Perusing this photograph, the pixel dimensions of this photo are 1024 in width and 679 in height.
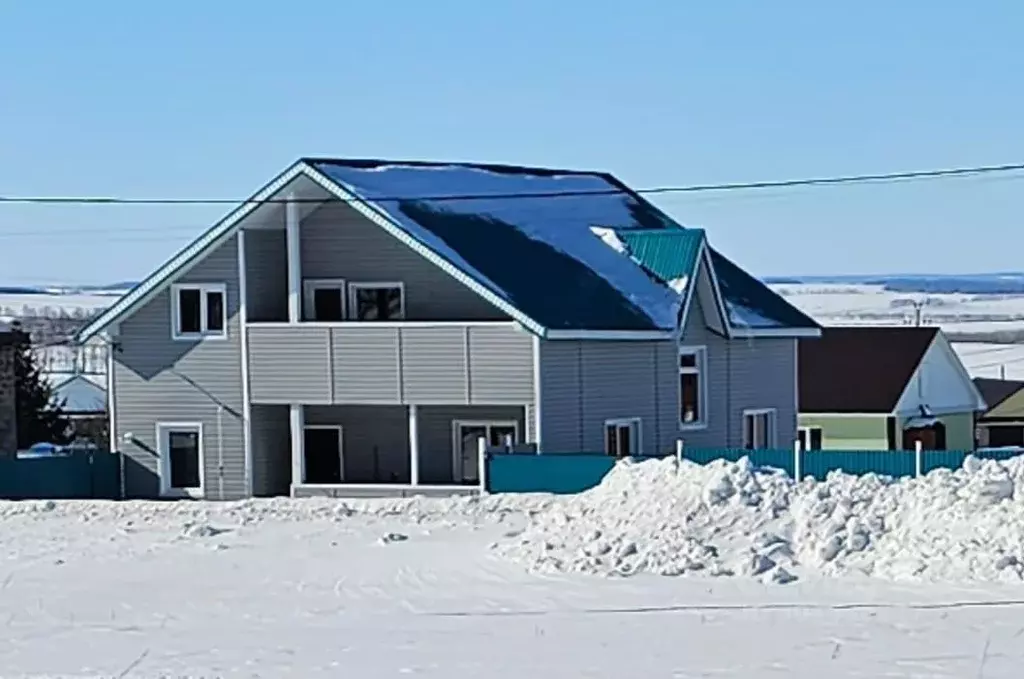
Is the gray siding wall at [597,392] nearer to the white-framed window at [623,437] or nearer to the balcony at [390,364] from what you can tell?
the white-framed window at [623,437]

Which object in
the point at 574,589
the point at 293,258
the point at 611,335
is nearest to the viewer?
the point at 574,589

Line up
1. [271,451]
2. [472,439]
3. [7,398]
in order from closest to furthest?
[472,439] → [271,451] → [7,398]

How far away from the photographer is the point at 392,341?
37.8m

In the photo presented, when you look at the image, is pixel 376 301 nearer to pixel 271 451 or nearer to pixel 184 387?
pixel 271 451

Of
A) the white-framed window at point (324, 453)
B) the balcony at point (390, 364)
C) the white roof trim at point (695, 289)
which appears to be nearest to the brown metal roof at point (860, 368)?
the white roof trim at point (695, 289)

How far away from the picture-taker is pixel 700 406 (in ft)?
136

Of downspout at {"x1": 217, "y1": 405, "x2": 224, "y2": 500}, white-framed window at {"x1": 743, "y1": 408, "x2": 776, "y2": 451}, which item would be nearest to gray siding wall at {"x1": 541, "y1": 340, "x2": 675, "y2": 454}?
white-framed window at {"x1": 743, "y1": 408, "x2": 776, "y2": 451}

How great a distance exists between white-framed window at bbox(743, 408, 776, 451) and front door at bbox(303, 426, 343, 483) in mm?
8874

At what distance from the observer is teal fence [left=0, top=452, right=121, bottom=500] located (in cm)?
3884

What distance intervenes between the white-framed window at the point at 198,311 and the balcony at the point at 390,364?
3.23 ft

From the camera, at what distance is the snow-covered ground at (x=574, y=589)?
18.2 m

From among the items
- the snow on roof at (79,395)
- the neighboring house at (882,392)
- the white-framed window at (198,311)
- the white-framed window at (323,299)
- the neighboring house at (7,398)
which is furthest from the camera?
the snow on roof at (79,395)

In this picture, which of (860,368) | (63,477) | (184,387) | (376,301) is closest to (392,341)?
(376,301)

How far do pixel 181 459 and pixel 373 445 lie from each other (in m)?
3.89
